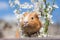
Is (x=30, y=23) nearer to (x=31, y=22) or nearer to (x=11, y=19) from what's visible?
(x=31, y=22)

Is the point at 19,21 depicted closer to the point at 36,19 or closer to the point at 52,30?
the point at 36,19

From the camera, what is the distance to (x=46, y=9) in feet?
5.19

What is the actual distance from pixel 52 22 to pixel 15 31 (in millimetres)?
389

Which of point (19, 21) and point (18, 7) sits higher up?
point (18, 7)

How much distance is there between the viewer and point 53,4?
1578mm

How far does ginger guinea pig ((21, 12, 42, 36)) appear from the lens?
1551 millimetres

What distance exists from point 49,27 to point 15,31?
35 centimetres

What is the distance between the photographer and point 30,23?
155 centimetres

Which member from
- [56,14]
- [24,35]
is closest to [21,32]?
[24,35]

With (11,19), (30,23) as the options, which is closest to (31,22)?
(30,23)

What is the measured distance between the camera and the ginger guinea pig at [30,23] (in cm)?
155

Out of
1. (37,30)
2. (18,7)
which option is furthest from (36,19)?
(18,7)

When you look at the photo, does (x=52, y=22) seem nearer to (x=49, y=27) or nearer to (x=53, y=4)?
(x=49, y=27)

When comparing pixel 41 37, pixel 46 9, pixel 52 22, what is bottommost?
pixel 41 37
